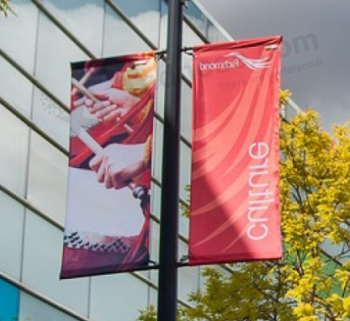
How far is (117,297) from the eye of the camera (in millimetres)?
24234

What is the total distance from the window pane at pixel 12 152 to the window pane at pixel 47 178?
0.24m

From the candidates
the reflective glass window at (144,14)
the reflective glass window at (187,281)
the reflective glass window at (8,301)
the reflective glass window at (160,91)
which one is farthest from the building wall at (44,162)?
the reflective glass window at (187,281)

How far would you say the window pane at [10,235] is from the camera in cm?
2120

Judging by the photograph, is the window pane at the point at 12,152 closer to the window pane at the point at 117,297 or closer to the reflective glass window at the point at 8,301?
the reflective glass window at the point at 8,301

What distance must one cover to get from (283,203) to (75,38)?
6577 mm

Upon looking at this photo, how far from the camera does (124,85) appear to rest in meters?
12.4

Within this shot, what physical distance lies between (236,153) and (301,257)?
28.1 ft

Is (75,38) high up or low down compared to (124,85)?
up

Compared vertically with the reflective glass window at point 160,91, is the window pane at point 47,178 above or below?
below

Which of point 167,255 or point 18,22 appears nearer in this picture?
point 167,255

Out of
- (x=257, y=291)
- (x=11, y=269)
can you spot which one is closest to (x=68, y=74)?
(x=11, y=269)

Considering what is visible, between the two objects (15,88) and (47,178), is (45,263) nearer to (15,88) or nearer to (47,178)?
(47,178)

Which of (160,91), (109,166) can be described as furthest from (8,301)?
(109,166)

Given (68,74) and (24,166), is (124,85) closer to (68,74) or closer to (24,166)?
(24,166)
